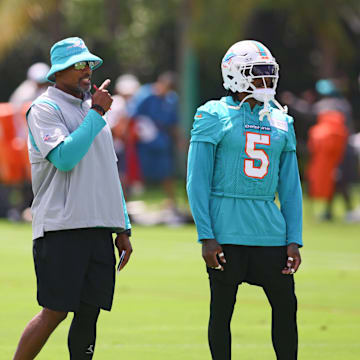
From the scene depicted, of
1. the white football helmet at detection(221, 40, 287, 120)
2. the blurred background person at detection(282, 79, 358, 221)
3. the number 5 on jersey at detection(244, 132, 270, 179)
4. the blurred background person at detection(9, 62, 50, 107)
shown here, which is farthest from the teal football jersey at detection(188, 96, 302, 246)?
the blurred background person at detection(282, 79, 358, 221)

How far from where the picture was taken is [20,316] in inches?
355

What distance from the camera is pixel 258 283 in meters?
6.08

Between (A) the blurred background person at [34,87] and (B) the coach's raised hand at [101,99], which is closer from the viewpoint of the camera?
(B) the coach's raised hand at [101,99]

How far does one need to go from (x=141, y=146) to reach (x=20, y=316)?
1063cm

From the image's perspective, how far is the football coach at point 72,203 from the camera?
5809mm

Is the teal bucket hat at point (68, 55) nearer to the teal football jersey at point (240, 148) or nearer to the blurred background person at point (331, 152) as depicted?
the teal football jersey at point (240, 148)

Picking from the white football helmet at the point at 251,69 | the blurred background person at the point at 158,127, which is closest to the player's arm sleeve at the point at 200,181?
the white football helmet at the point at 251,69

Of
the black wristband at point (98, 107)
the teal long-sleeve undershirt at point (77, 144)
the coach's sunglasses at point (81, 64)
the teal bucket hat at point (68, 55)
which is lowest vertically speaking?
the teal long-sleeve undershirt at point (77, 144)

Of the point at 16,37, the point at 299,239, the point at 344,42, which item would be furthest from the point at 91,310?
the point at 344,42

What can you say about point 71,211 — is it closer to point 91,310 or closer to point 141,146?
point 91,310

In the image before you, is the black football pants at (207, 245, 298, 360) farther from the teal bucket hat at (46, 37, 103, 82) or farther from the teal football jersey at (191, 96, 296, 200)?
the teal bucket hat at (46, 37, 103, 82)

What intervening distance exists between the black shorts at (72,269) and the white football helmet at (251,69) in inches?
45.3

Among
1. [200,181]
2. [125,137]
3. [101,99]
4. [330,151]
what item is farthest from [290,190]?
[125,137]

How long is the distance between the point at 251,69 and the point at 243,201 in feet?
2.45
